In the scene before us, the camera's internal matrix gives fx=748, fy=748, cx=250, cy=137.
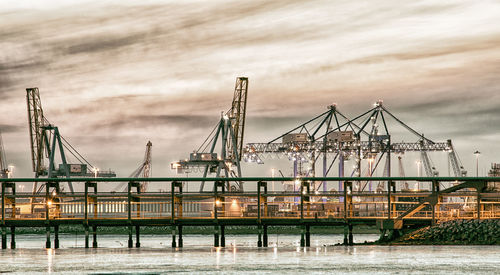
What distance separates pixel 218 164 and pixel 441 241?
93.9 metres

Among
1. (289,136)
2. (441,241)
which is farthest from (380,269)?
(289,136)

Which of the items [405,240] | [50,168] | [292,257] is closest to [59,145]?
[50,168]

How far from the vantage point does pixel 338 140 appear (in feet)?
514

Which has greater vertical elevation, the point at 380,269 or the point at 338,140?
the point at 338,140

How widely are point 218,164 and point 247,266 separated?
110 metres

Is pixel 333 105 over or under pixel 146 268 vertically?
over

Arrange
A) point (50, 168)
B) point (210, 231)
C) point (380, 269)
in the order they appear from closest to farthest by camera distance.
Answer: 1. point (380, 269)
2. point (210, 231)
3. point (50, 168)

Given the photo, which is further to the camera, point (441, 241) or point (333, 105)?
point (333, 105)

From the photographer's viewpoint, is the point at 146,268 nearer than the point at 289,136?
Yes

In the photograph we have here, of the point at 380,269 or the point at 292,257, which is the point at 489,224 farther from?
the point at 380,269

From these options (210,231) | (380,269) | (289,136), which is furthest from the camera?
(289,136)

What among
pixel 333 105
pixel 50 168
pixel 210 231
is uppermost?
pixel 333 105

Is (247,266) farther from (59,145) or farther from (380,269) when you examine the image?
(59,145)

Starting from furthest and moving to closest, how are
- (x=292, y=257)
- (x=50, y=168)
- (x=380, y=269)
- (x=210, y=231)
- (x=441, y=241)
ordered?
(x=50, y=168), (x=210, y=231), (x=441, y=241), (x=292, y=257), (x=380, y=269)
